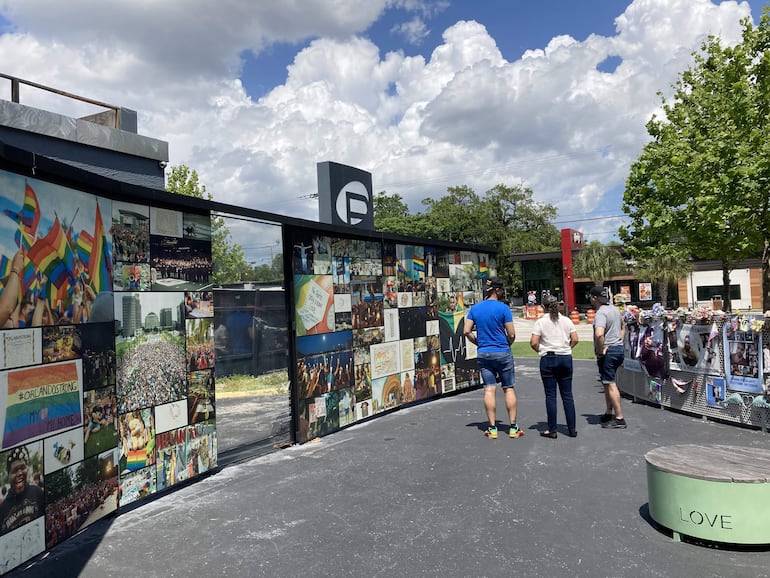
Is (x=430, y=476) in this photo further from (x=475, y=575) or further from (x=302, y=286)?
(x=302, y=286)

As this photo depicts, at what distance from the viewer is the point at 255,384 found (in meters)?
12.2

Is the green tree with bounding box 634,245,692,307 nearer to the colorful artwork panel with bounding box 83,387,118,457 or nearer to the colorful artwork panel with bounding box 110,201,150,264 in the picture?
the colorful artwork panel with bounding box 110,201,150,264

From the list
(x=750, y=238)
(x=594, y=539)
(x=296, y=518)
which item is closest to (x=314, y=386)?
(x=296, y=518)

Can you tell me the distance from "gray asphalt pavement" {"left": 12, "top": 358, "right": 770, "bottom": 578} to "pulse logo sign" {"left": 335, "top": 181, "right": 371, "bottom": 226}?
4.87 meters

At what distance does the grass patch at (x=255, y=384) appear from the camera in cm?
1166

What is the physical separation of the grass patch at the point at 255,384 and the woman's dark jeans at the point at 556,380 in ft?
20.5

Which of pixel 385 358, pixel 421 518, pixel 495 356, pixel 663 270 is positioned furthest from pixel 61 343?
pixel 663 270

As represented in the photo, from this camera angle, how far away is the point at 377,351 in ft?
28.3

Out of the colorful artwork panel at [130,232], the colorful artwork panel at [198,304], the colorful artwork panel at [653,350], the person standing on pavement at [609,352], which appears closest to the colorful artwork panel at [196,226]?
the colorful artwork panel at [130,232]

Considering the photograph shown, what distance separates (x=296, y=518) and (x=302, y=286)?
10.7ft

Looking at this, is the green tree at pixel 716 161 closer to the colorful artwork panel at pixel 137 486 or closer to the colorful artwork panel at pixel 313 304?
the colorful artwork panel at pixel 313 304

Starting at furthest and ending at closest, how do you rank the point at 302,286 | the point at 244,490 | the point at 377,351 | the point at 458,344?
the point at 458,344 → the point at 377,351 → the point at 302,286 → the point at 244,490

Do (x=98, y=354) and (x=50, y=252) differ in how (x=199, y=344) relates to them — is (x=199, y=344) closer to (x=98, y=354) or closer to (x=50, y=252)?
(x=98, y=354)

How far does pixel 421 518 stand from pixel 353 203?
7381 mm
